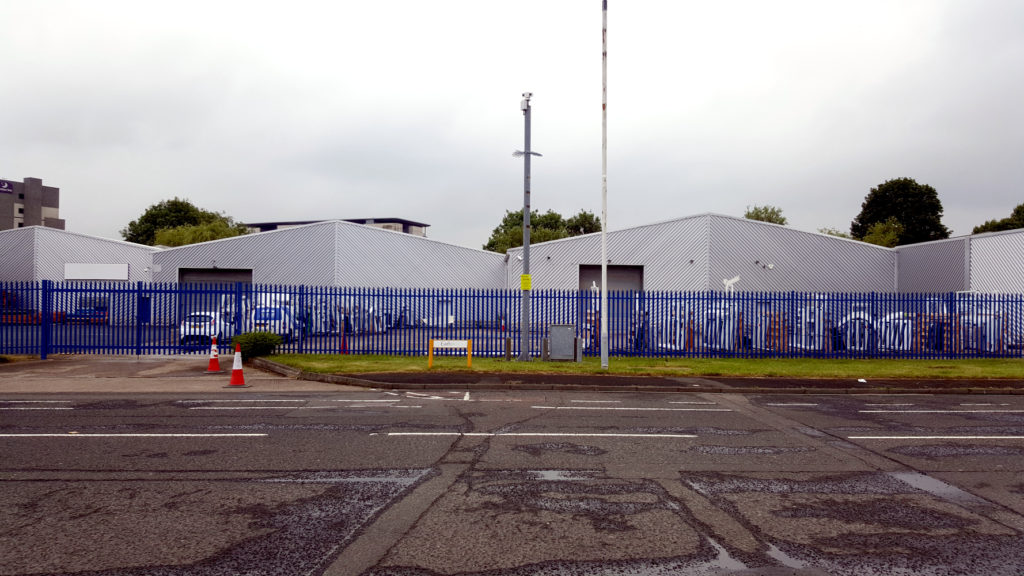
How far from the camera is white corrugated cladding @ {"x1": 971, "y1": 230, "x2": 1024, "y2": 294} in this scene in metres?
30.3

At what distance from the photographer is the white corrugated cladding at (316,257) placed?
39875 mm

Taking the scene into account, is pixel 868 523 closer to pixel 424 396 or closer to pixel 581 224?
pixel 424 396

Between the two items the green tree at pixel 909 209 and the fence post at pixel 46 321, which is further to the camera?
the green tree at pixel 909 209

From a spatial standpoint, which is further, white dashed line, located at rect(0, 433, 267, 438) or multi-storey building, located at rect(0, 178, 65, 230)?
multi-storey building, located at rect(0, 178, 65, 230)

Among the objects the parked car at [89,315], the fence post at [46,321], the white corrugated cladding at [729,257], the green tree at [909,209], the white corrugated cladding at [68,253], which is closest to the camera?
the fence post at [46,321]

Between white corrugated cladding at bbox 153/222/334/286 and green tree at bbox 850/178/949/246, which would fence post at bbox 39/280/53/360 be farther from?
green tree at bbox 850/178/949/246

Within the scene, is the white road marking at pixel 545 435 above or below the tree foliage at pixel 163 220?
below

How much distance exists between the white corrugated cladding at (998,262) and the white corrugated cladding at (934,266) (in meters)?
0.55

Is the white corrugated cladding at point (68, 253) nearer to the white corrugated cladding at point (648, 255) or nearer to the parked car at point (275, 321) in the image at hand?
the white corrugated cladding at point (648, 255)

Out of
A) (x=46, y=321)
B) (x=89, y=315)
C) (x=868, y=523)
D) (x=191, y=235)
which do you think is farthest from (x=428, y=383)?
(x=191, y=235)

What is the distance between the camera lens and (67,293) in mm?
20094

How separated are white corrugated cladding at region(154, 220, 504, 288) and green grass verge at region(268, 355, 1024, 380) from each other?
68.8 feet

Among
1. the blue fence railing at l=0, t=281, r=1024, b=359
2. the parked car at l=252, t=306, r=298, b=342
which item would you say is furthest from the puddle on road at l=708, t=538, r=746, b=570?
the parked car at l=252, t=306, r=298, b=342

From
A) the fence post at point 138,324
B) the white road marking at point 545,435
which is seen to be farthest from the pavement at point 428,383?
the white road marking at point 545,435
